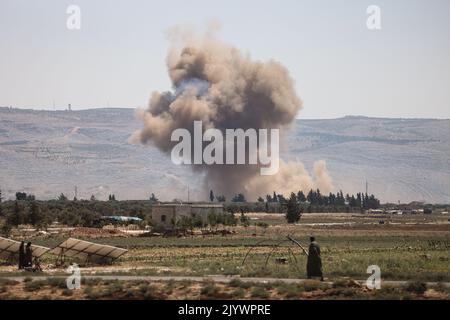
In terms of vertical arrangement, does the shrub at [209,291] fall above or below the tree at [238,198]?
below

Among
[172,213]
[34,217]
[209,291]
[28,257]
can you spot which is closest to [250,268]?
[28,257]

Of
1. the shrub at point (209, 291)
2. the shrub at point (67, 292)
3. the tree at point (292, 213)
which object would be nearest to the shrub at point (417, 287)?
the shrub at point (209, 291)

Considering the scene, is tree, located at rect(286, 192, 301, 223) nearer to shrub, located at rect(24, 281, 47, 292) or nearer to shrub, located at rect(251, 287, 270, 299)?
shrub, located at rect(24, 281, 47, 292)

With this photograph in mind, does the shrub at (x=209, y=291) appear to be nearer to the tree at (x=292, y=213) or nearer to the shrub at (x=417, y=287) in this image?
the shrub at (x=417, y=287)

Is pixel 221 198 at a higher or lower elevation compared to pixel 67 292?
higher

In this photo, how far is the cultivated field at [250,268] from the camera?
28.7 meters

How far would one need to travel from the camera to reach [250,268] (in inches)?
1570

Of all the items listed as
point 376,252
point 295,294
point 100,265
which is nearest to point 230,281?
point 295,294

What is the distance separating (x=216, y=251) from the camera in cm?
5834

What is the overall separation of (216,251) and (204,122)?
80.1 metres

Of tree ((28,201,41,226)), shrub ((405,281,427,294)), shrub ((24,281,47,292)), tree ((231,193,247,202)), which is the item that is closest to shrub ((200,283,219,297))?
shrub ((24,281,47,292))

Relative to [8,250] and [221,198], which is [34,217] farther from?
[221,198]

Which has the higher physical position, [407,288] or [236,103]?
[236,103]
